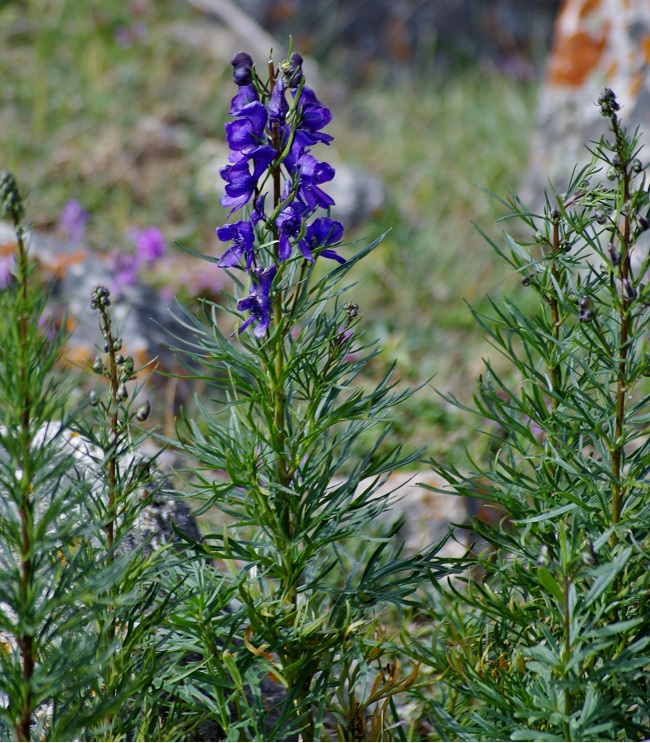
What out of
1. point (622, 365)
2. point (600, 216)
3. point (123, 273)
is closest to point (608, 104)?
point (600, 216)

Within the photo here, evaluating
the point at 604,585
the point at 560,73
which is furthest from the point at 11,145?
the point at 604,585

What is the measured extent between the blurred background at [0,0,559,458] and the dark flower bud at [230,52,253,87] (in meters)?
1.86

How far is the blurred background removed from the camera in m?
4.02

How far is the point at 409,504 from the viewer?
110 inches

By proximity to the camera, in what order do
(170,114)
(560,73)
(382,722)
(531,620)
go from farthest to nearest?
(170,114) → (560,73) → (382,722) → (531,620)

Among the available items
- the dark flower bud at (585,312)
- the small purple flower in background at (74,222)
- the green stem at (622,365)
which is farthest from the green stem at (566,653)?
the small purple flower in background at (74,222)

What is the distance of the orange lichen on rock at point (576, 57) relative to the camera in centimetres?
451

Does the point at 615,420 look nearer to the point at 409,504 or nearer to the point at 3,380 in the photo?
the point at 3,380

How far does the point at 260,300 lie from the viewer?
5.17 feet

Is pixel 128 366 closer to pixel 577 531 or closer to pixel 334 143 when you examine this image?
pixel 577 531

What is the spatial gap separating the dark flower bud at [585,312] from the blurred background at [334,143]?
170 centimetres

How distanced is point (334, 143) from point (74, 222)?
6.61 ft

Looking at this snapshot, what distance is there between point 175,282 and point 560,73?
2321mm

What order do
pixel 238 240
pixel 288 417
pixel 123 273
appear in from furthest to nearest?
pixel 123 273 < pixel 288 417 < pixel 238 240
